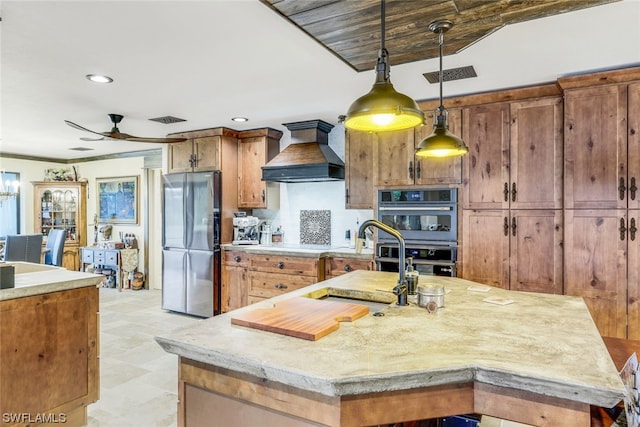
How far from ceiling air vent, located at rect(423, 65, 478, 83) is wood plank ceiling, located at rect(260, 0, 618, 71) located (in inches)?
17.5

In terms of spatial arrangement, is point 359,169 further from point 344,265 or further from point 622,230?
point 622,230

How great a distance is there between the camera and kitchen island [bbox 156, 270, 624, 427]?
109cm

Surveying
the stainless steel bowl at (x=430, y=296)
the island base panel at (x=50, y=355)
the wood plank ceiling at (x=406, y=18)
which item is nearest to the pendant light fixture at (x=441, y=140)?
the wood plank ceiling at (x=406, y=18)

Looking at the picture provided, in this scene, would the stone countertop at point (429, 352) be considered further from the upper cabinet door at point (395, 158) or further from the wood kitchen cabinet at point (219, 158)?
the wood kitchen cabinet at point (219, 158)

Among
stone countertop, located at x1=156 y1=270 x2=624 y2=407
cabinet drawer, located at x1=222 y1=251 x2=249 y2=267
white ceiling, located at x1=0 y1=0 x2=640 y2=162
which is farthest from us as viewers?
cabinet drawer, located at x1=222 y1=251 x2=249 y2=267

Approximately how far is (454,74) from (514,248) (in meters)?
1.59

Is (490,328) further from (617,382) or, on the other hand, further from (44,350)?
(44,350)

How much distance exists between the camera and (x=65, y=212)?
7.41m

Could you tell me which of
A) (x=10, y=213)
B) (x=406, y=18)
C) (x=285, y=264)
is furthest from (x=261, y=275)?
(x=10, y=213)

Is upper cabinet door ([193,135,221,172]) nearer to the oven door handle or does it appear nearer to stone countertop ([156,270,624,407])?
the oven door handle

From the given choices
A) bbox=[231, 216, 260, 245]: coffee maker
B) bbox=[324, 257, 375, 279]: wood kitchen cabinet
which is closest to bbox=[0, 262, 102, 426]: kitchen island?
bbox=[324, 257, 375, 279]: wood kitchen cabinet

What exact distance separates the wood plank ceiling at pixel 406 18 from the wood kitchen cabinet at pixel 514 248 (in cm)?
154

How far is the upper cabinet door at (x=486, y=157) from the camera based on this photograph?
3.38 m

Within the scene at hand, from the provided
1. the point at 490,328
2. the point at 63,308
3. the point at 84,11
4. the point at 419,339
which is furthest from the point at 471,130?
the point at 63,308
